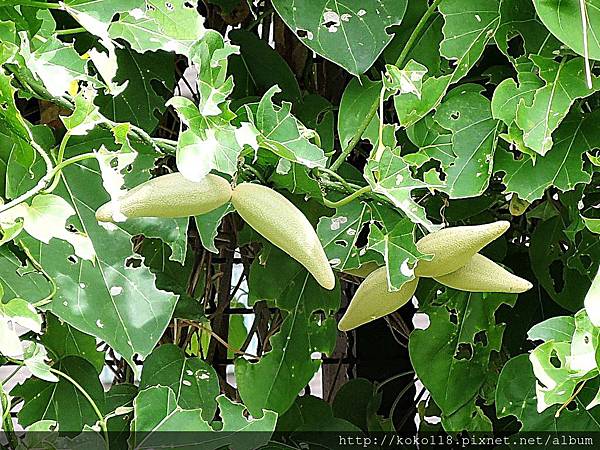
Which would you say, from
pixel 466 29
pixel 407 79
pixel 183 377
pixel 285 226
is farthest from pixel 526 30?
pixel 183 377

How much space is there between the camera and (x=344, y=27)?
0.56 metres

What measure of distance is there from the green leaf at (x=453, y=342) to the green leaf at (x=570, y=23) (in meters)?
0.24

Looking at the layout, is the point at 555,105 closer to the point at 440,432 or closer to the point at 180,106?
the point at 180,106

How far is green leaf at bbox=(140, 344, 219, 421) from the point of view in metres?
0.66

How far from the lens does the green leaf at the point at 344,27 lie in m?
0.55

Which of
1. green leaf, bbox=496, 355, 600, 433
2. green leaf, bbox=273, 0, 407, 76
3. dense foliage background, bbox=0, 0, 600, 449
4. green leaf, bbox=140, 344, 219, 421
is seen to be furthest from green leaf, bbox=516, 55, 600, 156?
green leaf, bbox=140, 344, 219, 421

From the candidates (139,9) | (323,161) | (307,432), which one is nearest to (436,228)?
(323,161)

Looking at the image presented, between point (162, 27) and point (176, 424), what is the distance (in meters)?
0.22

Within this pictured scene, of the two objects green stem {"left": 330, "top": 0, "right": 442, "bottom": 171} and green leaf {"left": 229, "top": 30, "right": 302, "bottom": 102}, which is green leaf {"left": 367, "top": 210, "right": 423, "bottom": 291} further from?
green leaf {"left": 229, "top": 30, "right": 302, "bottom": 102}

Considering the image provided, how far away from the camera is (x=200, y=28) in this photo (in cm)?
45

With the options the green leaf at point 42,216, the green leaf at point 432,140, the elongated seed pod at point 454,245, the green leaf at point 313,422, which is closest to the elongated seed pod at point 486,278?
the elongated seed pod at point 454,245

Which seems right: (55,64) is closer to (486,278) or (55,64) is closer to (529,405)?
(486,278)

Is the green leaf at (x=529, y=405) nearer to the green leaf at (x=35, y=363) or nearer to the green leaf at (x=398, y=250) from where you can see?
the green leaf at (x=398, y=250)

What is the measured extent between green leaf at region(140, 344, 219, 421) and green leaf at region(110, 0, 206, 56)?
1.00ft
